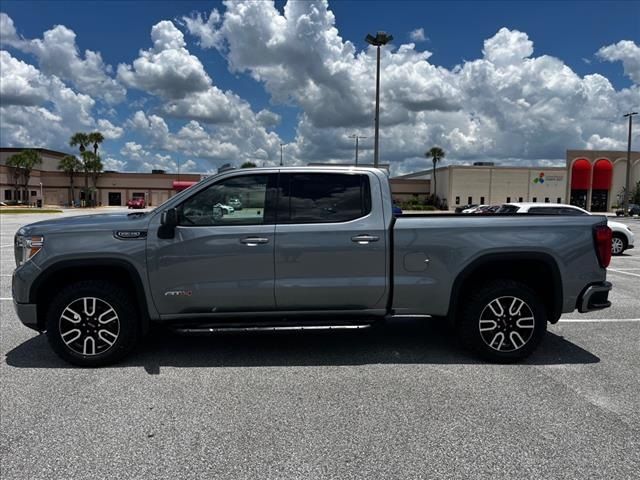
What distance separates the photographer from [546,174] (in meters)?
66.5

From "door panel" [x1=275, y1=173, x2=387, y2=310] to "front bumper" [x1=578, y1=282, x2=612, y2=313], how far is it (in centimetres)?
195

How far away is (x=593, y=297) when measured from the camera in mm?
4684

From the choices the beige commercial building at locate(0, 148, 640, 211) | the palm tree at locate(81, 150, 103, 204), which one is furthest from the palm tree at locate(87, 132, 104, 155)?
the beige commercial building at locate(0, 148, 640, 211)

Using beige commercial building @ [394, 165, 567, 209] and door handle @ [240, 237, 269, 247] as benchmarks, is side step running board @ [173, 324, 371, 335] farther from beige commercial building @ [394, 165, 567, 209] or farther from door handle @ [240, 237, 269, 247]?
beige commercial building @ [394, 165, 567, 209]

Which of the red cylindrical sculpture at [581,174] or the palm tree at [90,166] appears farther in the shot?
the palm tree at [90,166]

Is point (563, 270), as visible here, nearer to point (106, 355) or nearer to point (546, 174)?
point (106, 355)

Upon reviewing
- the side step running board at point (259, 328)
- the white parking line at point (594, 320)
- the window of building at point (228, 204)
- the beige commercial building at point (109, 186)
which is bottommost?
the white parking line at point (594, 320)

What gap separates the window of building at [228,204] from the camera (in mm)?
4574

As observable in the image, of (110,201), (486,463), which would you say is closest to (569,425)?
(486,463)

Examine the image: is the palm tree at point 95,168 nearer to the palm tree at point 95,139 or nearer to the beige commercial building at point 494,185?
the palm tree at point 95,139

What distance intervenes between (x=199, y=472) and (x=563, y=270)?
12.2ft

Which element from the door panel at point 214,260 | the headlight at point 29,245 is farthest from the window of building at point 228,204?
the headlight at point 29,245

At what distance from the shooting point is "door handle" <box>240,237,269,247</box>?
4484 mm

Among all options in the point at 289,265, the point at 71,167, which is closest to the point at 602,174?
the point at 289,265
